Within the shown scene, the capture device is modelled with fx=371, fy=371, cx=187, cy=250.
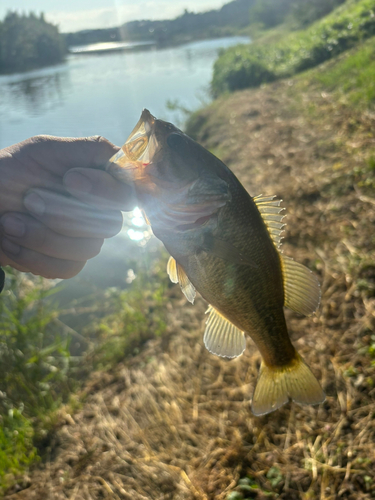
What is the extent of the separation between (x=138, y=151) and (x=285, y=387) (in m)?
1.38

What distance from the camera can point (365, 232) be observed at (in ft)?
13.5

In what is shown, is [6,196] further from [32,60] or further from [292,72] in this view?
[32,60]

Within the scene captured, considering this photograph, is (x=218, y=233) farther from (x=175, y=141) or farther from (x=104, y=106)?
(x=104, y=106)

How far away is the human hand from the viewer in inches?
72.2

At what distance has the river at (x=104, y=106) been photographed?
23.5 feet

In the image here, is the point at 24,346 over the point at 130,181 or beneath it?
beneath

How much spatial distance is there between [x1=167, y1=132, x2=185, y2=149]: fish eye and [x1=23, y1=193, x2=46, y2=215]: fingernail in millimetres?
693

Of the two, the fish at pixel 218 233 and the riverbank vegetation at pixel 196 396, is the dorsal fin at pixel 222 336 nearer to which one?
the fish at pixel 218 233

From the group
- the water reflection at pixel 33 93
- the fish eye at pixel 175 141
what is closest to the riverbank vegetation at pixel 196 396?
the fish eye at pixel 175 141

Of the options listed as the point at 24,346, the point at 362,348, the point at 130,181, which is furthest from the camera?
the point at 24,346

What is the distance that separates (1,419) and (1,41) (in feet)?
80.6

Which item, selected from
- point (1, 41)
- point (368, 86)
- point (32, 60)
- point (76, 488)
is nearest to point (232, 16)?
point (32, 60)

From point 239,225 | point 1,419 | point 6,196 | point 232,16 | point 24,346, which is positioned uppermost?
point 232,16

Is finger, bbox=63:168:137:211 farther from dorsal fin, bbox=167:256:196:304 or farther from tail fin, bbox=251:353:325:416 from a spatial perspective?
tail fin, bbox=251:353:325:416
